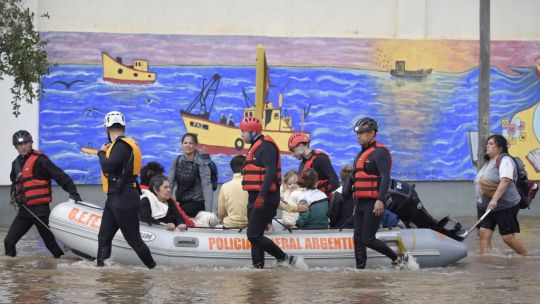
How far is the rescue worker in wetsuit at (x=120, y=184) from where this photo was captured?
11.9 metres

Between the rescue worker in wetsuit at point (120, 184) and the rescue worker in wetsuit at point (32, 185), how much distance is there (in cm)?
141

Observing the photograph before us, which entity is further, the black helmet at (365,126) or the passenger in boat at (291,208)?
the passenger in boat at (291,208)

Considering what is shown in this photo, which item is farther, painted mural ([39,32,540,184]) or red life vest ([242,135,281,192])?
painted mural ([39,32,540,184])

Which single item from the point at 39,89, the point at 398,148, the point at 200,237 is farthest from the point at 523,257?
the point at 39,89

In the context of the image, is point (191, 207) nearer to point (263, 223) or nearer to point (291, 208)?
point (291, 208)

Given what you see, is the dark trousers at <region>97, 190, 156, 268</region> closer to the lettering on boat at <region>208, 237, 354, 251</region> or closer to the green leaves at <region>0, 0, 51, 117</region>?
the lettering on boat at <region>208, 237, 354, 251</region>

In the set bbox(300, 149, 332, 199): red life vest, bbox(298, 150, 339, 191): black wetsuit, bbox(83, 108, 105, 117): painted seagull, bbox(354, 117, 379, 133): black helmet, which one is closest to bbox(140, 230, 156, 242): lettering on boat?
bbox(354, 117, 379, 133): black helmet

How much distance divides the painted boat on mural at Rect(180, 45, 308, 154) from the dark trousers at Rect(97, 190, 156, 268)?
7940mm

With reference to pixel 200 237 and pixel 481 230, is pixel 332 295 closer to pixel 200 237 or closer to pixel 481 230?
pixel 200 237

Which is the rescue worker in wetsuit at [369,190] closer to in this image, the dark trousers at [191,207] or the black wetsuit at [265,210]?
the black wetsuit at [265,210]

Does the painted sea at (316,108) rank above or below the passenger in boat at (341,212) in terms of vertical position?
above

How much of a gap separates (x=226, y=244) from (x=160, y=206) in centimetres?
85

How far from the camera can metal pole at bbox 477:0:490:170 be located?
59.6 feet

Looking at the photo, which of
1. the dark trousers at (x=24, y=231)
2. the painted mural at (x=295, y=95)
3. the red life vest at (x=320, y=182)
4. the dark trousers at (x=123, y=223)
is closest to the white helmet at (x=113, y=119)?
the dark trousers at (x=123, y=223)
